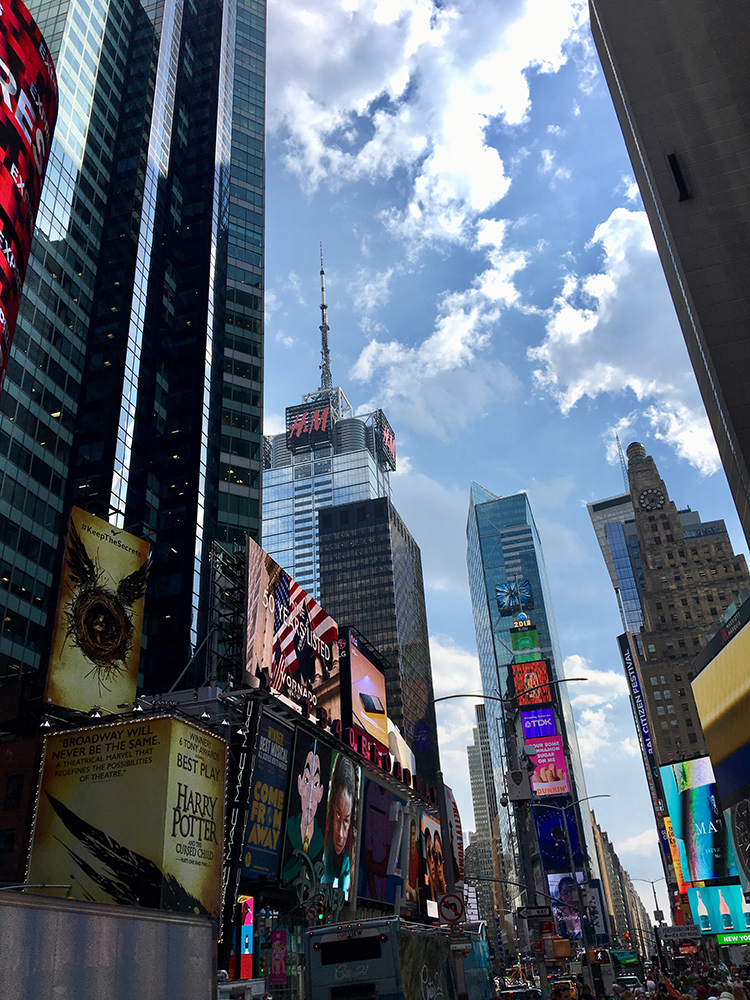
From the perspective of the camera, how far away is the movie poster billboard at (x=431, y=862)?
6606cm

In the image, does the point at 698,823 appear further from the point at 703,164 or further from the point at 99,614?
the point at 99,614

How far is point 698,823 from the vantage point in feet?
272

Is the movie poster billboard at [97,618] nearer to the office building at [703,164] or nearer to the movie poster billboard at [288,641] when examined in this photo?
the movie poster billboard at [288,641]

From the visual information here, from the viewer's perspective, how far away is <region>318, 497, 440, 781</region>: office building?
575 ft

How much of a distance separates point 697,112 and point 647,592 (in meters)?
132

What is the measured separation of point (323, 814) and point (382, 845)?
481 inches

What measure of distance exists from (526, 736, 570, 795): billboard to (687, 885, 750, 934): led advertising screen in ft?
148

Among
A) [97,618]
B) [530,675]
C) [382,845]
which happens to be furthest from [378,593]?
[97,618]

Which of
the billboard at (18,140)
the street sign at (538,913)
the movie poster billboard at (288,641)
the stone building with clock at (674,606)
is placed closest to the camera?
the street sign at (538,913)

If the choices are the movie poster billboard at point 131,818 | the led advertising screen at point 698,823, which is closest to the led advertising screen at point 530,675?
the led advertising screen at point 698,823

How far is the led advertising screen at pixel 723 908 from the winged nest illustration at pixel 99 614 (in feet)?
232

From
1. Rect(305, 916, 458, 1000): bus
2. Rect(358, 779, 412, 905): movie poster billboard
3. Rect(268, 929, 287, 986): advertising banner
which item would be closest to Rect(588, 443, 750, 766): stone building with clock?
Rect(358, 779, 412, 905): movie poster billboard

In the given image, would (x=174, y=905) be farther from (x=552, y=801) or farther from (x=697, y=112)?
(x=552, y=801)

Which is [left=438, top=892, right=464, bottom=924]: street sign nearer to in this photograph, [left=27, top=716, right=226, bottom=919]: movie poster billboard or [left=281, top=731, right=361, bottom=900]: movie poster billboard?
[left=27, top=716, right=226, bottom=919]: movie poster billboard
